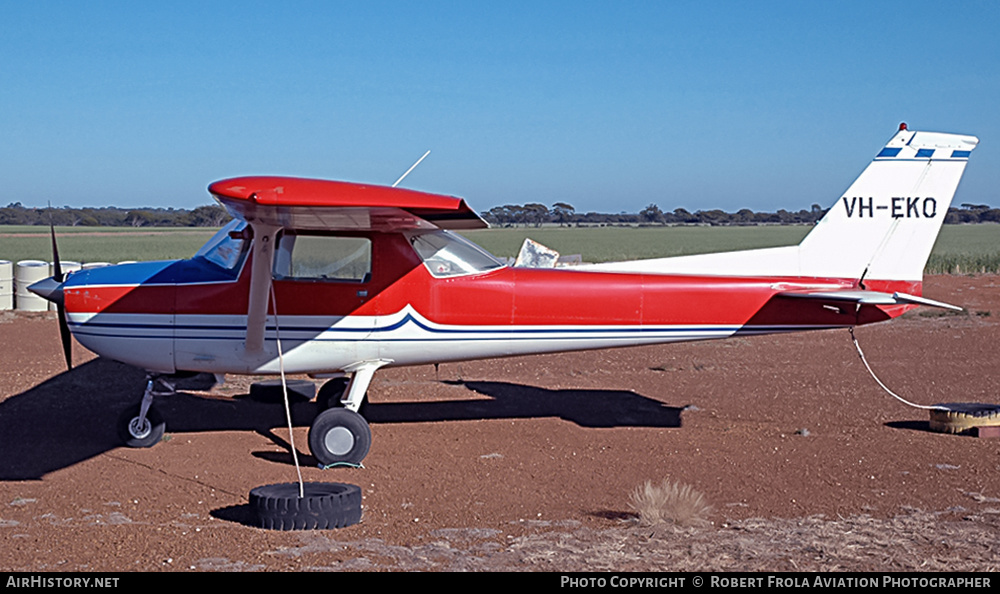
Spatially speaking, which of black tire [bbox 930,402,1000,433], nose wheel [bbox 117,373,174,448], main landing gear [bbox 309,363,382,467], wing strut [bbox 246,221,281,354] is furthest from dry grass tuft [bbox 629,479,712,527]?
nose wheel [bbox 117,373,174,448]

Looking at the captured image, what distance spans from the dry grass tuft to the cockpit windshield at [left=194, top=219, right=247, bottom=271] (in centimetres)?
413

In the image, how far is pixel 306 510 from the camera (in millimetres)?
6062

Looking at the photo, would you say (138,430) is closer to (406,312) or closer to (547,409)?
(406,312)

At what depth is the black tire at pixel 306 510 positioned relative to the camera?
6.07 meters

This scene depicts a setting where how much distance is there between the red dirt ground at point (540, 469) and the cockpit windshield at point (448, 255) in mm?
1652

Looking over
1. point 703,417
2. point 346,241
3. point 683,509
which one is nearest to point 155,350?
point 346,241

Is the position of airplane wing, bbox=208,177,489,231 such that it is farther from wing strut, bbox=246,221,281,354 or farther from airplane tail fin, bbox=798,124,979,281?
airplane tail fin, bbox=798,124,979,281

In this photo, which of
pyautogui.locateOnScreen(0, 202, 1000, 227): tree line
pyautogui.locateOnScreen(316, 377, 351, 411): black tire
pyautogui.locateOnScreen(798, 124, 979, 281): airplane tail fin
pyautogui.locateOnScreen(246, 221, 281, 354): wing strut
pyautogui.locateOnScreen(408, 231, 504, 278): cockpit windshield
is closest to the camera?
pyautogui.locateOnScreen(246, 221, 281, 354): wing strut

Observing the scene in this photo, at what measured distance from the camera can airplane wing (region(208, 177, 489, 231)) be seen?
6164 mm

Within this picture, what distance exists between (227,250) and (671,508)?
4.57 meters

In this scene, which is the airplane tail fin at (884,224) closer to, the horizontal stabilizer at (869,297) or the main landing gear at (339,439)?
the horizontal stabilizer at (869,297)

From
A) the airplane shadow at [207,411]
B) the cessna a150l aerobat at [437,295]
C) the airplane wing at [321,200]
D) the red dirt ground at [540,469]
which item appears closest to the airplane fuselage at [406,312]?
the cessna a150l aerobat at [437,295]

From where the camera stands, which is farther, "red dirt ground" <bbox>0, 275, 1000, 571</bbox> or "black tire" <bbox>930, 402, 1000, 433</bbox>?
"black tire" <bbox>930, 402, 1000, 433</bbox>

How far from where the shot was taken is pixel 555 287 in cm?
853
